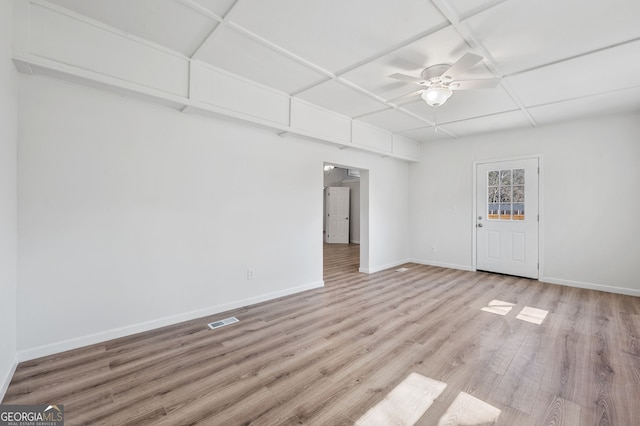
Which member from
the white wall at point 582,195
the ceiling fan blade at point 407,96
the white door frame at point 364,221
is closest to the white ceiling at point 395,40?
the ceiling fan blade at point 407,96

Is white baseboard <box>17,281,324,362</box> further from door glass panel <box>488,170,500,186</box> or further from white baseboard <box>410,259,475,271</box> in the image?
door glass panel <box>488,170,500,186</box>

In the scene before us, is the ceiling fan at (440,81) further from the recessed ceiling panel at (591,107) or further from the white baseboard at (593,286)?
the white baseboard at (593,286)

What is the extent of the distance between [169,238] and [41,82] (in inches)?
65.9

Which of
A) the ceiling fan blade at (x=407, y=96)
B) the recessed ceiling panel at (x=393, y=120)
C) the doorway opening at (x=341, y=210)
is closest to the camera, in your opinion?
the ceiling fan blade at (x=407, y=96)

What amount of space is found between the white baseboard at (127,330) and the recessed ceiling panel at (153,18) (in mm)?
2753

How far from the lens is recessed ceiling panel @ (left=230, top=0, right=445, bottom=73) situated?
212 centimetres

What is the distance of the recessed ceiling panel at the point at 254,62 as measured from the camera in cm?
260

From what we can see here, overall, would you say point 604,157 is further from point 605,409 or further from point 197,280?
point 197,280

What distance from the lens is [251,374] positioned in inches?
86.4

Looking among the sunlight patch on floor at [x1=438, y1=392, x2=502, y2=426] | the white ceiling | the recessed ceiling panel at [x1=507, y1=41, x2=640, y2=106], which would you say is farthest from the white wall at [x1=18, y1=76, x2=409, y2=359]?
the recessed ceiling panel at [x1=507, y1=41, x2=640, y2=106]

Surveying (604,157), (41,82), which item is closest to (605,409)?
(604,157)

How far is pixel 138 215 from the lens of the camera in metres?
2.84

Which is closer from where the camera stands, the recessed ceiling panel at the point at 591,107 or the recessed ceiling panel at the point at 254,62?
the recessed ceiling panel at the point at 254,62

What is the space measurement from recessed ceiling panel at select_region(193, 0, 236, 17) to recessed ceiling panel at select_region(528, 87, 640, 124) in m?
4.29
